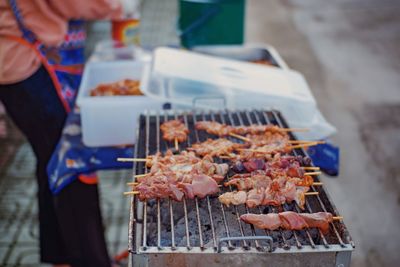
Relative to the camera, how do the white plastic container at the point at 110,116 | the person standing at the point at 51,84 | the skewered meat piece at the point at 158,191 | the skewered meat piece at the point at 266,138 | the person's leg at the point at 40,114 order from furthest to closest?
1. the person's leg at the point at 40,114
2. the person standing at the point at 51,84
3. the white plastic container at the point at 110,116
4. the skewered meat piece at the point at 266,138
5. the skewered meat piece at the point at 158,191

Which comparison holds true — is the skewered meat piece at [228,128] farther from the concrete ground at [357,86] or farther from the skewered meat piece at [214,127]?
the concrete ground at [357,86]

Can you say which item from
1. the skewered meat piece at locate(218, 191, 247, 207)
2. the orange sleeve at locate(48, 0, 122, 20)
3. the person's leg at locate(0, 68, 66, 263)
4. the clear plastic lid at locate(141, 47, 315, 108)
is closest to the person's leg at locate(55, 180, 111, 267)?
the person's leg at locate(0, 68, 66, 263)

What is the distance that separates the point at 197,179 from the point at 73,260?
191cm

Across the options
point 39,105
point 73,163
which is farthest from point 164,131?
point 39,105

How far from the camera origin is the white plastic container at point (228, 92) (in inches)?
125

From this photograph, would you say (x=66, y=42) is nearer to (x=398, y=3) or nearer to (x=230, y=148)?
(x=230, y=148)

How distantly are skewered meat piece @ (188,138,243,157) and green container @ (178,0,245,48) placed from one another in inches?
79.2

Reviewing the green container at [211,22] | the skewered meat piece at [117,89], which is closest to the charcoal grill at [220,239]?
the skewered meat piece at [117,89]

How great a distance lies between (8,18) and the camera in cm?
334

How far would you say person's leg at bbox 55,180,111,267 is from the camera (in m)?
3.55

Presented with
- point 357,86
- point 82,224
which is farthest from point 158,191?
point 357,86

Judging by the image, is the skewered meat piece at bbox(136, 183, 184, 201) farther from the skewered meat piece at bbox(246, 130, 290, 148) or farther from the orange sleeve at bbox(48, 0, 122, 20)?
the orange sleeve at bbox(48, 0, 122, 20)

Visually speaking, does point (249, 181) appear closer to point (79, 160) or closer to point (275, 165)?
point (275, 165)

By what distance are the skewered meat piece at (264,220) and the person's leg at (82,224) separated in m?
1.70
